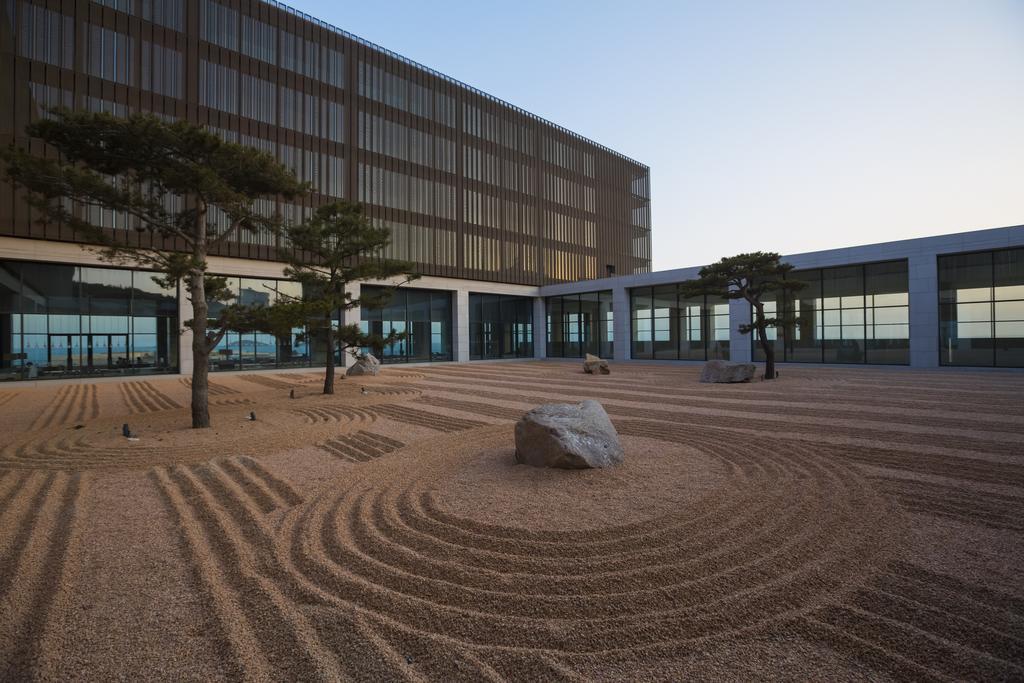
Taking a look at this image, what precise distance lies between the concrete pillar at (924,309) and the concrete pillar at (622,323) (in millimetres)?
15419

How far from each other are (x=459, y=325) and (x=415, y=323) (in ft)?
11.3

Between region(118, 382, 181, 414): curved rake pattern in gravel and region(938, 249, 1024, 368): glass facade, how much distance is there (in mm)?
30568

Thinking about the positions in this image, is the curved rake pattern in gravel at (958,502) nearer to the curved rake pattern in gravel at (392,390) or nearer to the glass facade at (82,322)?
the curved rake pattern in gravel at (392,390)

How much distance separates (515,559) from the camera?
4.00 meters

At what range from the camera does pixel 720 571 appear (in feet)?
12.3

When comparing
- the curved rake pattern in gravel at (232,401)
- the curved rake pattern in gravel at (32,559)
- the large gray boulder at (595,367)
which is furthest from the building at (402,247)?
the curved rake pattern in gravel at (32,559)

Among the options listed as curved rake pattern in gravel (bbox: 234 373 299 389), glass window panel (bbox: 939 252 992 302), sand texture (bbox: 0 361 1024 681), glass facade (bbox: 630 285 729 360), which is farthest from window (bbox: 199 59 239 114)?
glass window panel (bbox: 939 252 992 302)

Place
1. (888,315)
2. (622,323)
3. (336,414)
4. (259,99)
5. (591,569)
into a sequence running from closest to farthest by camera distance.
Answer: (591,569), (336,414), (888,315), (259,99), (622,323)

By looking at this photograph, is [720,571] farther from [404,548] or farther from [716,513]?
[404,548]

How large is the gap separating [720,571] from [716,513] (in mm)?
1244

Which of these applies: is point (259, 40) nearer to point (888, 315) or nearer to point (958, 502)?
point (958, 502)

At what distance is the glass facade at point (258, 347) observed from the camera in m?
27.1

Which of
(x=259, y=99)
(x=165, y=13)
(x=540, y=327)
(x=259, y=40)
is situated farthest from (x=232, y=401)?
(x=540, y=327)

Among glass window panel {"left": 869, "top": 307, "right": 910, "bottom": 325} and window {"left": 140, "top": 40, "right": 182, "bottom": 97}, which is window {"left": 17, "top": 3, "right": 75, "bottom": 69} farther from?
glass window panel {"left": 869, "top": 307, "right": 910, "bottom": 325}
